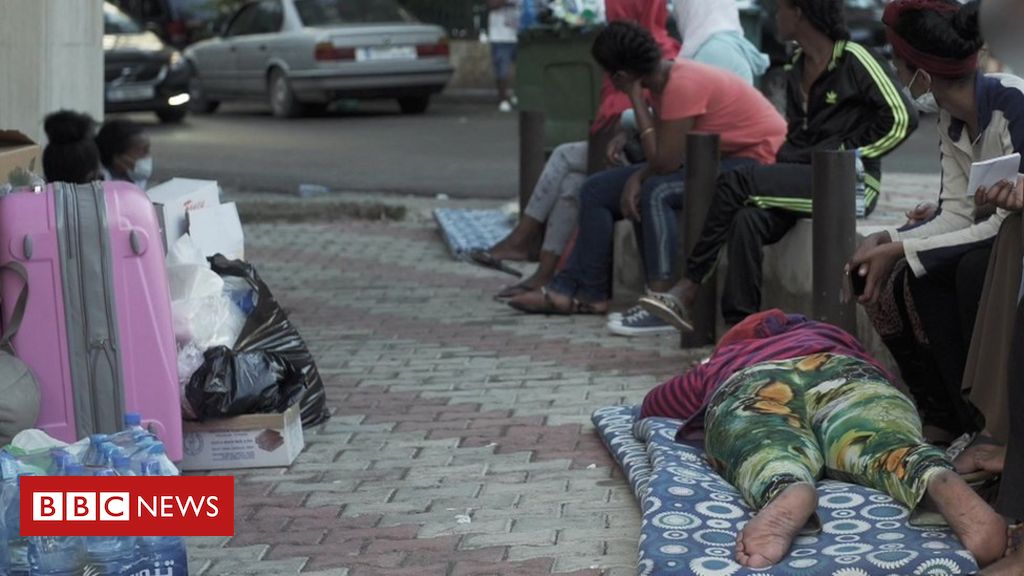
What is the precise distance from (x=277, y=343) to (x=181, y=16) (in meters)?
20.8

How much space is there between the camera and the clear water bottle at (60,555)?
4.02m

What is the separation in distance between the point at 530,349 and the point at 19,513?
140 inches

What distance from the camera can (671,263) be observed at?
7.61m

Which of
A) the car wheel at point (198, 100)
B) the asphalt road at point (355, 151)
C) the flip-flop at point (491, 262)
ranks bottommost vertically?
the car wheel at point (198, 100)

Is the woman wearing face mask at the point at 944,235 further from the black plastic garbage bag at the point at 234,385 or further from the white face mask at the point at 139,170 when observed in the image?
the white face mask at the point at 139,170

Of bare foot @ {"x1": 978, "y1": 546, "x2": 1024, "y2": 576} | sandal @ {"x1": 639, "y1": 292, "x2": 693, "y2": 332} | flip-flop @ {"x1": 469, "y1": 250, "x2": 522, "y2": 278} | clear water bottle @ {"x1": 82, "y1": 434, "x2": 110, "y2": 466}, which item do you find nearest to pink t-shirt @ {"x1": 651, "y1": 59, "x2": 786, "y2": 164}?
sandal @ {"x1": 639, "y1": 292, "x2": 693, "y2": 332}

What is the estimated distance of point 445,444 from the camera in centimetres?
576

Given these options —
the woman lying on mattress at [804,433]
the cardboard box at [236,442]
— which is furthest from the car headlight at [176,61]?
the woman lying on mattress at [804,433]

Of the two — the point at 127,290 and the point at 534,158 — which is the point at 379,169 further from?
the point at 127,290

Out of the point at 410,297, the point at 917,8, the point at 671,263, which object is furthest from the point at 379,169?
the point at 917,8

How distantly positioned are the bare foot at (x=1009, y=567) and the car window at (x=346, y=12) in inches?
668

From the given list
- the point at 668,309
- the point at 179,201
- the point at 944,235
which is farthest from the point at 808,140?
the point at 179,201

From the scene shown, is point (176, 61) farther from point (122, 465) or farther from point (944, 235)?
point (122, 465)

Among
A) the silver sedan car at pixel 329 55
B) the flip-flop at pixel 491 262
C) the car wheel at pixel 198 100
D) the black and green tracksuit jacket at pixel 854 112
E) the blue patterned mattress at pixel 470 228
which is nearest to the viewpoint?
the black and green tracksuit jacket at pixel 854 112
